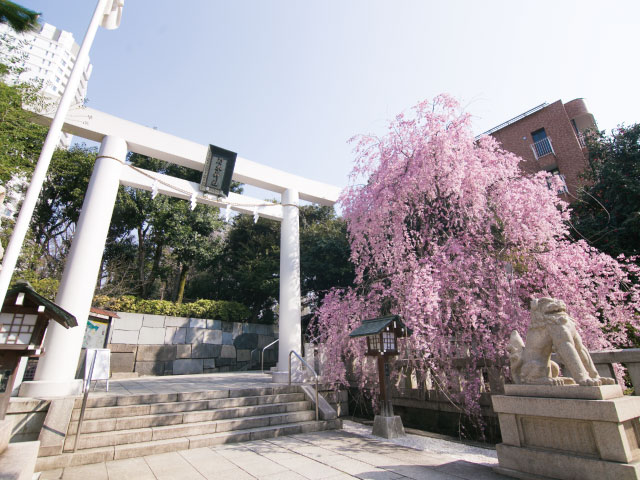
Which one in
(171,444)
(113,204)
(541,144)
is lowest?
(171,444)

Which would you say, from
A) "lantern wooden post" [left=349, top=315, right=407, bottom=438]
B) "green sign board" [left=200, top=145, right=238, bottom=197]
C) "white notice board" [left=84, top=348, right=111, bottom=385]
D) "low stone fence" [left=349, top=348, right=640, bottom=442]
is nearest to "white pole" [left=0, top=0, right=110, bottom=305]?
"white notice board" [left=84, top=348, right=111, bottom=385]

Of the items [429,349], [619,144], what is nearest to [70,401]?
[429,349]

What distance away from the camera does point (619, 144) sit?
1020 centimetres

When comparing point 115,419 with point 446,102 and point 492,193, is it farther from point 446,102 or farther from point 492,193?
point 446,102

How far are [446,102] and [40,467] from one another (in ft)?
31.1

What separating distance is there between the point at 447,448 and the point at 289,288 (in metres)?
5.37

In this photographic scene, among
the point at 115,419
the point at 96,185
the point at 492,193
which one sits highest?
the point at 96,185

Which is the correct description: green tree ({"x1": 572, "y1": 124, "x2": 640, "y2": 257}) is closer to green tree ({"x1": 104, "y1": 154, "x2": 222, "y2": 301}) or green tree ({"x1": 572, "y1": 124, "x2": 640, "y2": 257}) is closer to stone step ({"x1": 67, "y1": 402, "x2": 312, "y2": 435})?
stone step ({"x1": 67, "y1": 402, "x2": 312, "y2": 435})

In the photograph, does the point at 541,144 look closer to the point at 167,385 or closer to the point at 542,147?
the point at 542,147

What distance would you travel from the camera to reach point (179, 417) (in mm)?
5102

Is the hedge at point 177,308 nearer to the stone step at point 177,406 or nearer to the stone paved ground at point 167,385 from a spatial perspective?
the stone paved ground at point 167,385

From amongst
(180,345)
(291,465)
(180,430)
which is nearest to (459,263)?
(291,465)

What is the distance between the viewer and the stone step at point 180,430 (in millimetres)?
4289

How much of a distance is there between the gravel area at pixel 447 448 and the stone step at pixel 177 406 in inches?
62.9
